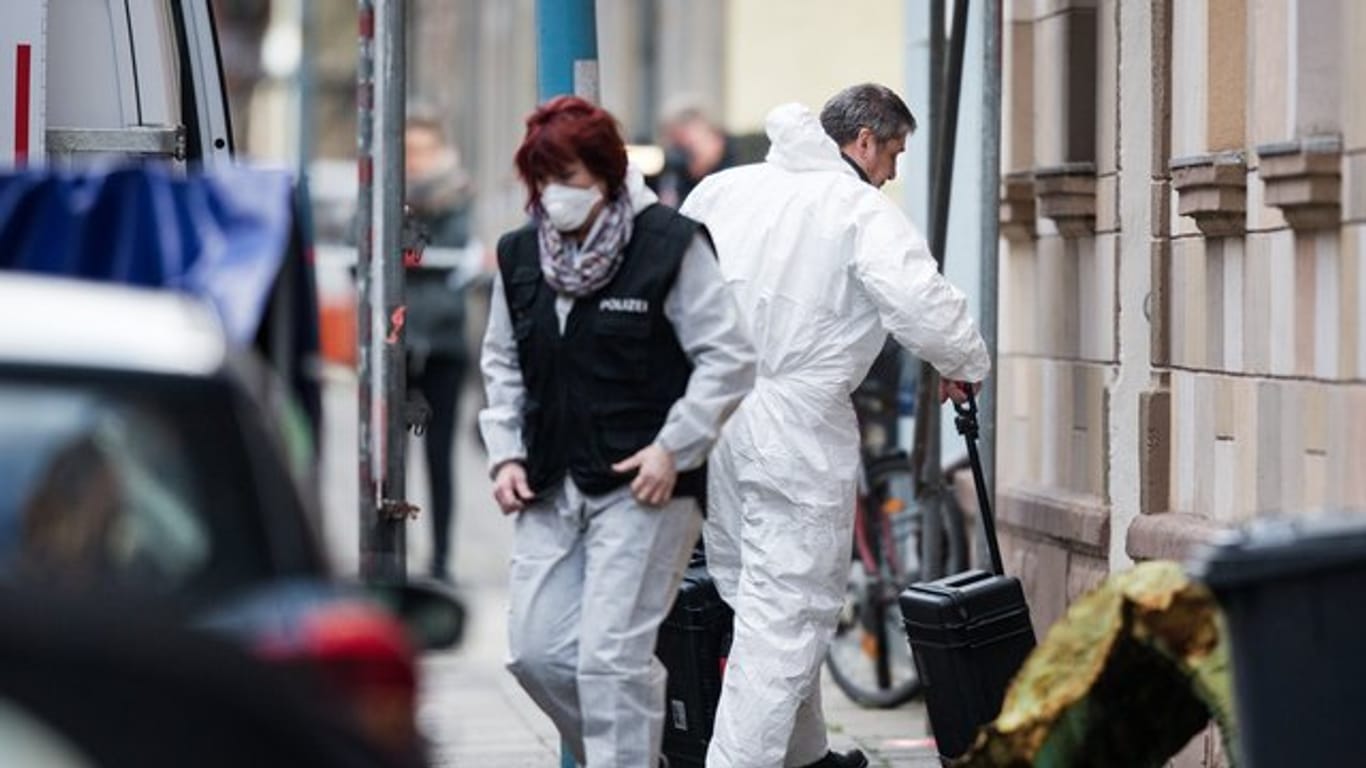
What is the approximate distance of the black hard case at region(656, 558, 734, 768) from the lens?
9.61 m

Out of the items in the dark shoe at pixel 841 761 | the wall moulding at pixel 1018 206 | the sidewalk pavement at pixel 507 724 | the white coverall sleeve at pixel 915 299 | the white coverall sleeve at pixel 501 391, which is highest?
the wall moulding at pixel 1018 206

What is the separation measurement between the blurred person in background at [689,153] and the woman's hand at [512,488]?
9.28 m

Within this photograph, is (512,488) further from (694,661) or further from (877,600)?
(877,600)

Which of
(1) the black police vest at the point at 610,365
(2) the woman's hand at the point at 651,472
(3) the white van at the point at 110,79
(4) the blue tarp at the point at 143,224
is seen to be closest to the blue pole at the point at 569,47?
(3) the white van at the point at 110,79

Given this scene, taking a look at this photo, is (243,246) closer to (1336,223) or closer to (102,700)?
(102,700)

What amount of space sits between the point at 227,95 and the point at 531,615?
3038 mm

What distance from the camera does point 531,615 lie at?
26.3 ft

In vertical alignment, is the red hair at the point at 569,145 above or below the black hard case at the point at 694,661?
above

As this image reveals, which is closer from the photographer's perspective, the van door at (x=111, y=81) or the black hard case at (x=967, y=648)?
the black hard case at (x=967, y=648)

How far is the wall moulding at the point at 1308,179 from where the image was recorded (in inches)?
335

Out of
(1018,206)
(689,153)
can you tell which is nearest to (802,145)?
Answer: (1018,206)

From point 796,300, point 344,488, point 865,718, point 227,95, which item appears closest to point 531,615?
point 796,300

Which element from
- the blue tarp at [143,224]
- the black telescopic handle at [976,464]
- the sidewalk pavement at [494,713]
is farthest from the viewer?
the sidewalk pavement at [494,713]

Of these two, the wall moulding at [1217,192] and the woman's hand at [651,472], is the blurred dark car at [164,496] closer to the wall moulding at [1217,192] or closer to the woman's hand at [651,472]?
the woman's hand at [651,472]
